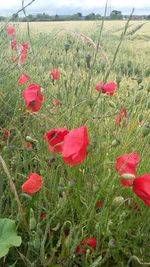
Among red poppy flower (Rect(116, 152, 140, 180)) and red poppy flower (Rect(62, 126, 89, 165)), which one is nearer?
red poppy flower (Rect(62, 126, 89, 165))

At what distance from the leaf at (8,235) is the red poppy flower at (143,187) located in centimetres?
25

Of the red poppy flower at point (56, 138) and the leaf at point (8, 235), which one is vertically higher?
the red poppy flower at point (56, 138)

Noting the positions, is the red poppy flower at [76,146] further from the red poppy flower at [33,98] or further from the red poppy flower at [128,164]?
the red poppy flower at [33,98]

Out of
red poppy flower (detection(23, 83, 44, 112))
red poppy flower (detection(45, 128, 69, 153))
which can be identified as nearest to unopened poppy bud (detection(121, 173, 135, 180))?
red poppy flower (detection(45, 128, 69, 153))

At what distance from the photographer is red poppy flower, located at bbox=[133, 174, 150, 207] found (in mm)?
897

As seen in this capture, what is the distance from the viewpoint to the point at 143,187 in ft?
2.98

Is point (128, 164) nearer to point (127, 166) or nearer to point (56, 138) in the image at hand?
point (127, 166)

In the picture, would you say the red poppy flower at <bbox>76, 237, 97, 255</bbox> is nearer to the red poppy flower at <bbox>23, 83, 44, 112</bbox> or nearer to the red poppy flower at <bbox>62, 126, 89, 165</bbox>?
the red poppy flower at <bbox>62, 126, 89, 165</bbox>

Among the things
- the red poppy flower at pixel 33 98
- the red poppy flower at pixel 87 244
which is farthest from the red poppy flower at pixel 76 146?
the red poppy flower at pixel 33 98

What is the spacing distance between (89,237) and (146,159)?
0.96 feet

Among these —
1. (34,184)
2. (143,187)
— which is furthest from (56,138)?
(143,187)

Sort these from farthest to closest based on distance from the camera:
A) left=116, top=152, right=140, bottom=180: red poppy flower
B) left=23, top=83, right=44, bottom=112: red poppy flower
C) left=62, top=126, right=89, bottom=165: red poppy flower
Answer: left=23, top=83, right=44, bottom=112: red poppy flower < left=116, top=152, right=140, bottom=180: red poppy flower < left=62, top=126, right=89, bottom=165: red poppy flower

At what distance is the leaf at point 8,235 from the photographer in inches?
35.2

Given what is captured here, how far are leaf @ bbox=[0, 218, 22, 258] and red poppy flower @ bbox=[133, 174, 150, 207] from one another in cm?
25
